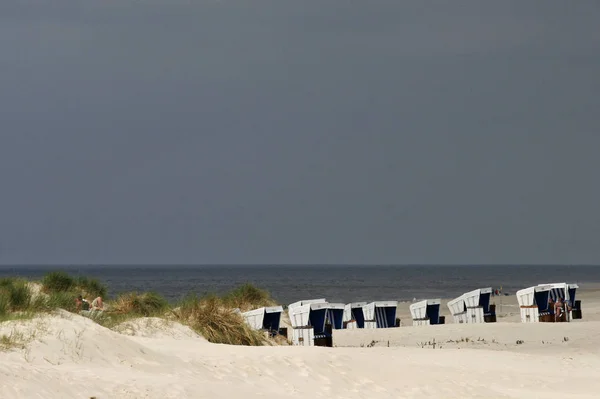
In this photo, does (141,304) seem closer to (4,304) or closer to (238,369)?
(4,304)

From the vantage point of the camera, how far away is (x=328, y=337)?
1931cm

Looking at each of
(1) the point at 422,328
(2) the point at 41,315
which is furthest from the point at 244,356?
(1) the point at 422,328

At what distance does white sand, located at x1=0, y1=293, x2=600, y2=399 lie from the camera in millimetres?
9805

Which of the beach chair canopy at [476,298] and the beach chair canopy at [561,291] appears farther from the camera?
the beach chair canopy at [561,291]

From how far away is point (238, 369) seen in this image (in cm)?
1215

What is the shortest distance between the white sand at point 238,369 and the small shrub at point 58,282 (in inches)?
403

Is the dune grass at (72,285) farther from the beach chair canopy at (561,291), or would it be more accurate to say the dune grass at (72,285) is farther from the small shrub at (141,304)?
the beach chair canopy at (561,291)

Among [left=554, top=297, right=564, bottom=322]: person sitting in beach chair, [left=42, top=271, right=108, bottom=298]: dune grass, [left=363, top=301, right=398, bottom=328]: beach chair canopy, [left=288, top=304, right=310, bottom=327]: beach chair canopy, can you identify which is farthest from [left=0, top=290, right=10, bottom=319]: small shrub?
[left=554, top=297, right=564, bottom=322]: person sitting in beach chair

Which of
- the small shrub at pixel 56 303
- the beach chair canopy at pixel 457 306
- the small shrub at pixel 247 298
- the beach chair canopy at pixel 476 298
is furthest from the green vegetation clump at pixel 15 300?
the beach chair canopy at pixel 476 298

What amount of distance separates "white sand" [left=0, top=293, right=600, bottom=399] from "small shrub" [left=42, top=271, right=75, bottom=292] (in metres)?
10.2

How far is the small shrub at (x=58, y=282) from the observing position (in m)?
25.7

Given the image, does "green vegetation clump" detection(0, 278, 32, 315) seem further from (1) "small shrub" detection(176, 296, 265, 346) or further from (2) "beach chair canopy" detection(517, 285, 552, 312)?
(2) "beach chair canopy" detection(517, 285, 552, 312)

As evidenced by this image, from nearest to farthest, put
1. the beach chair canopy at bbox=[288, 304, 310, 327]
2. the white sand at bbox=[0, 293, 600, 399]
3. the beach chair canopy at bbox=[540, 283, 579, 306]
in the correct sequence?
the white sand at bbox=[0, 293, 600, 399] < the beach chair canopy at bbox=[288, 304, 310, 327] < the beach chair canopy at bbox=[540, 283, 579, 306]

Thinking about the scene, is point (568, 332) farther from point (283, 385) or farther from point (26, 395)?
point (26, 395)
